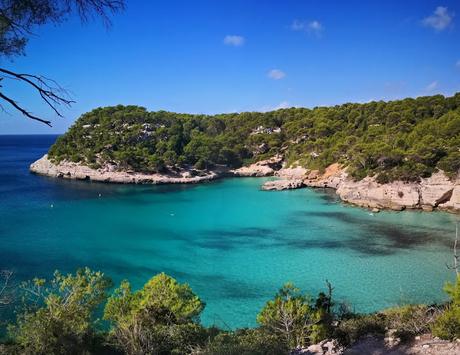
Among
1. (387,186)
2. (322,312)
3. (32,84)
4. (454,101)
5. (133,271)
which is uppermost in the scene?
(454,101)

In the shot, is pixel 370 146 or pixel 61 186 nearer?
pixel 370 146

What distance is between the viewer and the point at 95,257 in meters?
25.2

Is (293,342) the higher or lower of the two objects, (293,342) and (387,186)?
the lower

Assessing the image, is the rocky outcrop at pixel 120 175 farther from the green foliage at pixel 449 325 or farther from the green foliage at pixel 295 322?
the green foliage at pixel 449 325

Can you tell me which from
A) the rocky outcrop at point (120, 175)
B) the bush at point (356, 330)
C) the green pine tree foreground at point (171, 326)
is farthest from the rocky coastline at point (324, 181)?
the bush at point (356, 330)

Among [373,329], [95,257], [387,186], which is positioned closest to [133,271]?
[95,257]

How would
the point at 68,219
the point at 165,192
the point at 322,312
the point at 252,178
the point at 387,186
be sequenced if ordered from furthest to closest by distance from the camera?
1. the point at 252,178
2. the point at 165,192
3. the point at 387,186
4. the point at 68,219
5. the point at 322,312

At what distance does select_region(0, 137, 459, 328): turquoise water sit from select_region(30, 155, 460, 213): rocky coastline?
7.02ft

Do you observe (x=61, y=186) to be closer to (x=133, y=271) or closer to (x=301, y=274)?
(x=133, y=271)

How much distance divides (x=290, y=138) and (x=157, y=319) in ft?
190

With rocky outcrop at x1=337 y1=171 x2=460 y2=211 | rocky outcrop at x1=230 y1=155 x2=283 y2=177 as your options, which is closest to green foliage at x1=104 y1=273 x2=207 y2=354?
rocky outcrop at x1=337 y1=171 x2=460 y2=211

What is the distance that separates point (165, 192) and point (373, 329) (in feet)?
136

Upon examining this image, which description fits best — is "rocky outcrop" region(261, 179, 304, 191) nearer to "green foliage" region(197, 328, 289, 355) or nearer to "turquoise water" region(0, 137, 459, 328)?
"turquoise water" region(0, 137, 459, 328)

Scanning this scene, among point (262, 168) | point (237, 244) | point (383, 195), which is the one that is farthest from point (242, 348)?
point (262, 168)
